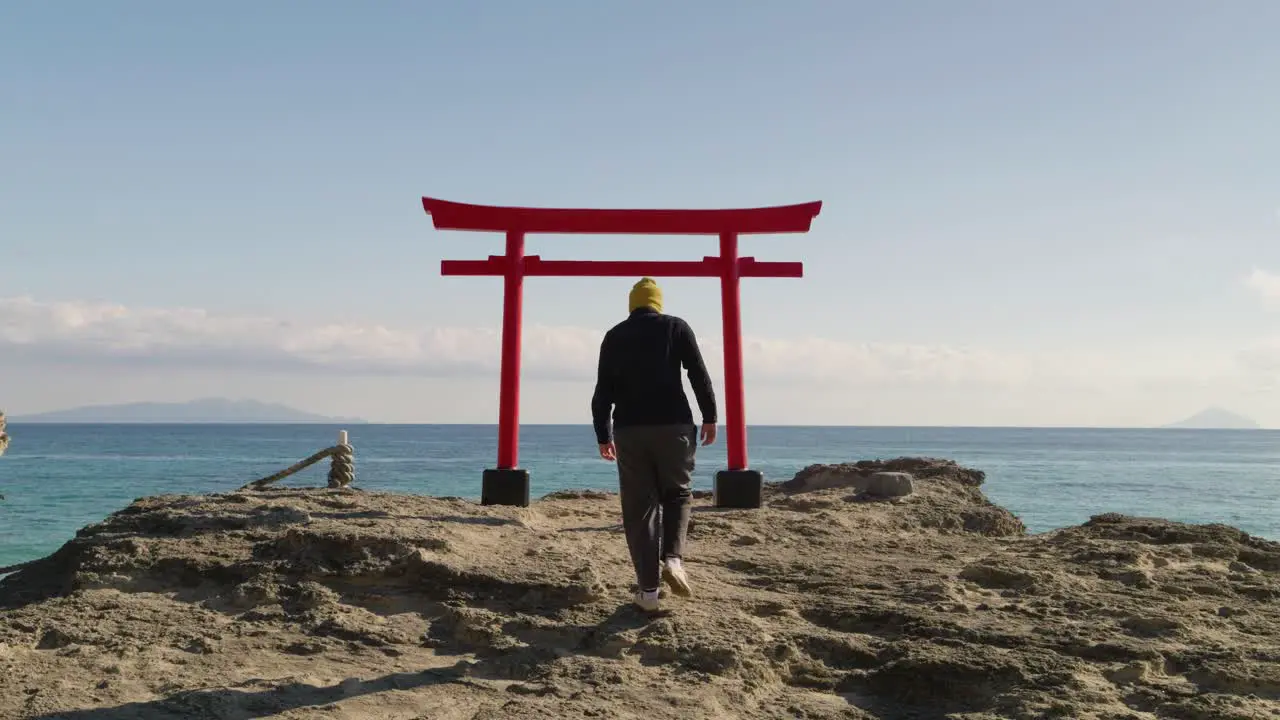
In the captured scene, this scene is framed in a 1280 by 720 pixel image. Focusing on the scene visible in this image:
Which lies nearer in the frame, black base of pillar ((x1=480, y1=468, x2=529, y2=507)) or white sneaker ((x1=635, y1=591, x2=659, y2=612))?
white sneaker ((x1=635, y1=591, x2=659, y2=612))

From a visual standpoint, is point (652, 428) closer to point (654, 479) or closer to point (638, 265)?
point (654, 479)

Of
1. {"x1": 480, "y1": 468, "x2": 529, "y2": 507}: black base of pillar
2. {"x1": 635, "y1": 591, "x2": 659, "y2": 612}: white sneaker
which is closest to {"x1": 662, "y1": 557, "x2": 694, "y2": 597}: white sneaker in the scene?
{"x1": 635, "y1": 591, "x2": 659, "y2": 612}: white sneaker

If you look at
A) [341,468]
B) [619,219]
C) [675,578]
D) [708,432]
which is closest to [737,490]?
[619,219]

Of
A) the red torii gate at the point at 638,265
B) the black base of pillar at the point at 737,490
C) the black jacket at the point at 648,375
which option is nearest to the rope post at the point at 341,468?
the red torii gate at the point at 638,265

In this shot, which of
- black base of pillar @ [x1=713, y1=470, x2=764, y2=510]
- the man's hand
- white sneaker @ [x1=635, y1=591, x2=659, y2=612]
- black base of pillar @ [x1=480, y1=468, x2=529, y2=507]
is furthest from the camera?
black base of pillar @ [x1=713, y1=470, x2=764, y2=510]

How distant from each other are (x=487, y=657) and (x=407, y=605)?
2.37 feet

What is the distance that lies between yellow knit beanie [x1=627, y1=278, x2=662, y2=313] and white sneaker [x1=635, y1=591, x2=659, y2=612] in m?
1.30

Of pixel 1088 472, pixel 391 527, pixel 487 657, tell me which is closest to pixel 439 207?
pixel 391 527

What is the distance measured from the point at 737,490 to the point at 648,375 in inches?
128

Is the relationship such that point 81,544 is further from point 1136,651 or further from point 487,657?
point 1136,651

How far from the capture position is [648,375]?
13.1 ft

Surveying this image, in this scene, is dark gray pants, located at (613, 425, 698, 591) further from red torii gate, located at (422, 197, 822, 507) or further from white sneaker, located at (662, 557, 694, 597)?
red torii gate, located at (422, 197, 822, 507)

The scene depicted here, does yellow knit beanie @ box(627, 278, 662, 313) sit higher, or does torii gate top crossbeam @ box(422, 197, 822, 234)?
torii gate top crossbeam @ box(422, 197, 822, 234)

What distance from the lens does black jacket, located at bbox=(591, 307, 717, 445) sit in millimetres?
3961
